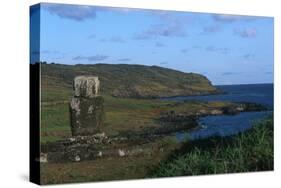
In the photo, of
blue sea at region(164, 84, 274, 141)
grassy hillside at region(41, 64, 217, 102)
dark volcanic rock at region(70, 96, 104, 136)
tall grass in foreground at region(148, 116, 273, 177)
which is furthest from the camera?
blue sea at region(164, 84, 274, 141)

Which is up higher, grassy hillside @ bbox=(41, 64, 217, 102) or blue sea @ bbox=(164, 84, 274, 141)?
grassy hillside @ bbox=(41, 64, 217, 102)

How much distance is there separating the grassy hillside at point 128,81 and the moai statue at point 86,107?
0.11 metres

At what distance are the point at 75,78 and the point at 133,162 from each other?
1.60 m

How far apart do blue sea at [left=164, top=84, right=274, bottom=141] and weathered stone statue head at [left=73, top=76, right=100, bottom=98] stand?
4.51 feet

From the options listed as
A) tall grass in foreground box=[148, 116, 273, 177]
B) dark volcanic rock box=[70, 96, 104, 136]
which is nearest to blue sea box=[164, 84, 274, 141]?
tall grass in foreground box=[148, 116, 273, 177]

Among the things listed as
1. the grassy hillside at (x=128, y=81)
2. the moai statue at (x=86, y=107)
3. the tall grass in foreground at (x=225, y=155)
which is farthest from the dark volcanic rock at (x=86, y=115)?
the tall grass in foreground at (x=225, y=155)

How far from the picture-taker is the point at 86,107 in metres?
10.9

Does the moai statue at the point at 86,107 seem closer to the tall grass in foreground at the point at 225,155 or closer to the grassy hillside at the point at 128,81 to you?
the grassy hillside at the point at 128,81

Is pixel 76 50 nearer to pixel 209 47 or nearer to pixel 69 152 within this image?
pixel 69 152

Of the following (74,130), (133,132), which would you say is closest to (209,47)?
(133,132)

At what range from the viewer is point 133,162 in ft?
36.6

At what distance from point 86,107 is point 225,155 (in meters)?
2.63

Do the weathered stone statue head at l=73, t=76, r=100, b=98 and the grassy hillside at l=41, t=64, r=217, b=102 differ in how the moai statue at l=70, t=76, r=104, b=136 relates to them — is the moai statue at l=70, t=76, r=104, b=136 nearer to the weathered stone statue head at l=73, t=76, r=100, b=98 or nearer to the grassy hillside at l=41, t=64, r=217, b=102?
the weathered stone statue head at l=73, t=76, r=100, b=98

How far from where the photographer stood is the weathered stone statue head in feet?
35.5
